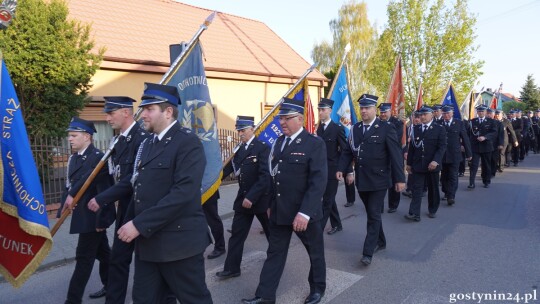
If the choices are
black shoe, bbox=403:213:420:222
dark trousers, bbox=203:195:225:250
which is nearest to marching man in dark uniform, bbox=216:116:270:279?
dark trousers, bbox=203:195:225:250

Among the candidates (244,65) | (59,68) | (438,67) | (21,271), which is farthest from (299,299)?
(438,67)

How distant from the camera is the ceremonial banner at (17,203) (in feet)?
11.1

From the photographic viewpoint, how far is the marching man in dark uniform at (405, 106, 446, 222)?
294 inches

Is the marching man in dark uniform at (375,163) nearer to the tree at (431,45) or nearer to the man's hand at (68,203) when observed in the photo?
the man's hand at (68,203)

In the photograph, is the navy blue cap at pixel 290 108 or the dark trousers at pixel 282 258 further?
the navy blue cap at pixel 290 108

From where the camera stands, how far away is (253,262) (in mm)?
5461

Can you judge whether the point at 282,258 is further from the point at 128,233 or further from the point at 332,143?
the point at 332,143

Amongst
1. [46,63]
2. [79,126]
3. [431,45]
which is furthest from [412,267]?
[431,45]

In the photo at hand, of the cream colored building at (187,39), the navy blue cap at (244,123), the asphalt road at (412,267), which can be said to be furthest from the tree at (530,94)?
the navy blue cap at (244,123)

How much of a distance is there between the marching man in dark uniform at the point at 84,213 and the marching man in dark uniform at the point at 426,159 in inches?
209

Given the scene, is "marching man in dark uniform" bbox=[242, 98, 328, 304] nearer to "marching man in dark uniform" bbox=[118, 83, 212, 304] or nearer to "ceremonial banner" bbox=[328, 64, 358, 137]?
"marching man in dark uniform" bbox=[118, 83, 212, 304]

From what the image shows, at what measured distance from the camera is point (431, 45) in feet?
70.2

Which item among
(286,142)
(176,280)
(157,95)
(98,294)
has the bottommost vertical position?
(98,294)

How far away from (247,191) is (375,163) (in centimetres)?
181
